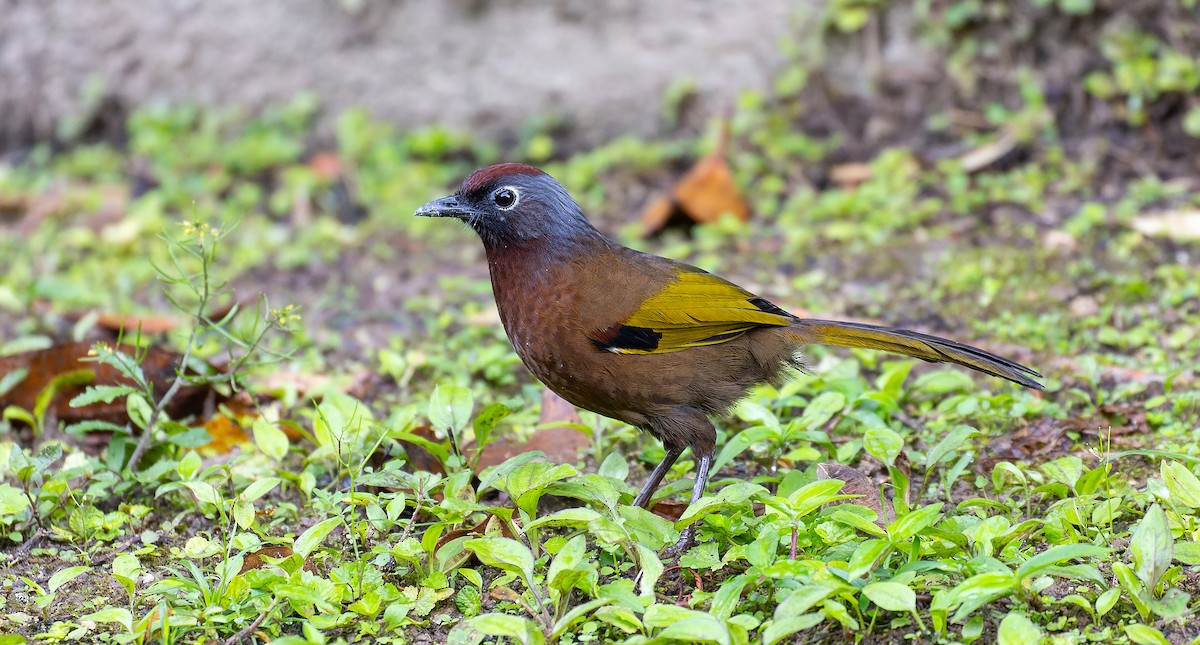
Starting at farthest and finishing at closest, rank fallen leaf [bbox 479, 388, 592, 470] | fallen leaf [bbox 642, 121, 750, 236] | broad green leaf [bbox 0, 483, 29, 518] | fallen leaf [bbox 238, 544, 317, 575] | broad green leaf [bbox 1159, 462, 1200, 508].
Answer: fallen leaf [bbox 642, 121, 750, 236] < fallen leaf [bbox 479, 388, 592, 470] < broad green leaf [bbox 0, 483, 29, 518] < fallen leaf [bbox 238, 544, 317, 575] < broad green leaf [bbox 1159, 462, 1200, 508]

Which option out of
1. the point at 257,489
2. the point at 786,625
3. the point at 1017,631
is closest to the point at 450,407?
the point at 257,489

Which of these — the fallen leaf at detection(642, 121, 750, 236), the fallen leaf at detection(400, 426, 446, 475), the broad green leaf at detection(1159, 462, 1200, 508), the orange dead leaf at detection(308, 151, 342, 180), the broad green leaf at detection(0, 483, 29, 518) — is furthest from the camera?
the orange dead leaf at detection(308, 151, 342, 180)

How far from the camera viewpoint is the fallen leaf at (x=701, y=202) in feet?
21.5

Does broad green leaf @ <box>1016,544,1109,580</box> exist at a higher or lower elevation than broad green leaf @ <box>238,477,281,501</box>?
higher

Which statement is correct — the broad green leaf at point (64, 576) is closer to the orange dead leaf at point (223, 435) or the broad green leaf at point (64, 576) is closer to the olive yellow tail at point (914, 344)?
the orange dead leaf at point (223, 435)

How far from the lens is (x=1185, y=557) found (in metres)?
2.86

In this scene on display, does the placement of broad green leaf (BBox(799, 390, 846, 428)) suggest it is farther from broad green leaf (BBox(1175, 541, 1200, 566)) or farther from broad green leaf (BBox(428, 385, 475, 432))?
broad green leaf (BBox(1175, 541, 1200, 566))

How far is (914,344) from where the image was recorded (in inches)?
149

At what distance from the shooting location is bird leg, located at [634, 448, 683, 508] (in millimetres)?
3721

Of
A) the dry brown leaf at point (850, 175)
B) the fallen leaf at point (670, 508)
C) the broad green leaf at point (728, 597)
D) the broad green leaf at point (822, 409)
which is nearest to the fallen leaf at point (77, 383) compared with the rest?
the fallen leaf at point (670, 508)

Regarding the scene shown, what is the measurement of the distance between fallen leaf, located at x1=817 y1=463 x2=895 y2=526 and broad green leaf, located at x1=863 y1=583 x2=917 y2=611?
595 millimetres

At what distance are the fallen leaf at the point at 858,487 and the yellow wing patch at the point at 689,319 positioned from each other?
1.90ft

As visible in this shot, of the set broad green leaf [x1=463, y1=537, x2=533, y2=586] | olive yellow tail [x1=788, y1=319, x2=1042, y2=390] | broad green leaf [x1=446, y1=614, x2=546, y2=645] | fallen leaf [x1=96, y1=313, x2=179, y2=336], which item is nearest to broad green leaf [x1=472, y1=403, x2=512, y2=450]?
broad green leaf [x1=463, y1=537, x2=533, y2=586]

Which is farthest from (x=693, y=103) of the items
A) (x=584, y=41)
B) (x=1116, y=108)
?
(x=1116, y=108)
